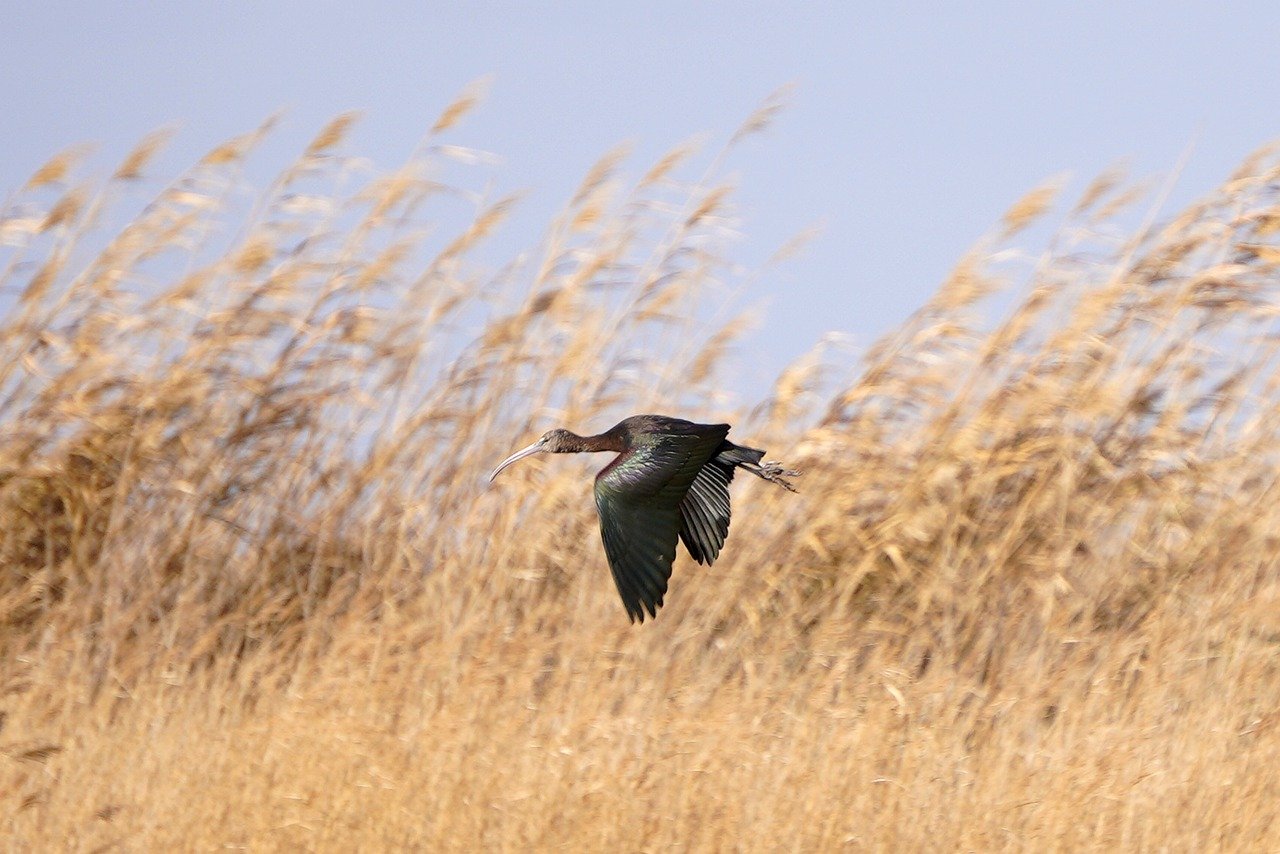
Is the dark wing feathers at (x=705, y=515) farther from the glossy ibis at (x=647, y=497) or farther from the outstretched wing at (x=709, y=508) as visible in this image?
the glossy ibis at (x=647, y=497)

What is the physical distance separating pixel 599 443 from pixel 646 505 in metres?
0.29

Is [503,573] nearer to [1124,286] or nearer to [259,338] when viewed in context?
[259,338]

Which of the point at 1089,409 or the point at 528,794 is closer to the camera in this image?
the point at 528,794

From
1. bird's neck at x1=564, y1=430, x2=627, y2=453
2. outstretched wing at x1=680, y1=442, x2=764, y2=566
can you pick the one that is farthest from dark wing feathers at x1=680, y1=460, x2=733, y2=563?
bird's neck at x1=564, y1=430, x2=627, y2=453

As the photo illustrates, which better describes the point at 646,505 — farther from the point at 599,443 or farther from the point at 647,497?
the point at 599,443

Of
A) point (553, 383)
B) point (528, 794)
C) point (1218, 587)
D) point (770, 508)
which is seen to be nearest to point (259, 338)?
point (553, 383)

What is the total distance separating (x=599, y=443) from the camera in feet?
9.02

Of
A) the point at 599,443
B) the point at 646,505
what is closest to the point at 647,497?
the point at 646,505

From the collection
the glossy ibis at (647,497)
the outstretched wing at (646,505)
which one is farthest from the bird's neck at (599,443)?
the outstretched wing at (646,505)

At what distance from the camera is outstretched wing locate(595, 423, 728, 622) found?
8.02 ft

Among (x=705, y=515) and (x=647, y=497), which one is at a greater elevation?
(x=647, y=497)

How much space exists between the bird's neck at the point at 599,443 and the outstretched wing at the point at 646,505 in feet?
0.42

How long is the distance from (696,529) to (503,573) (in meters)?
1.93

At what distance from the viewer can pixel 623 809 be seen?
363cm
